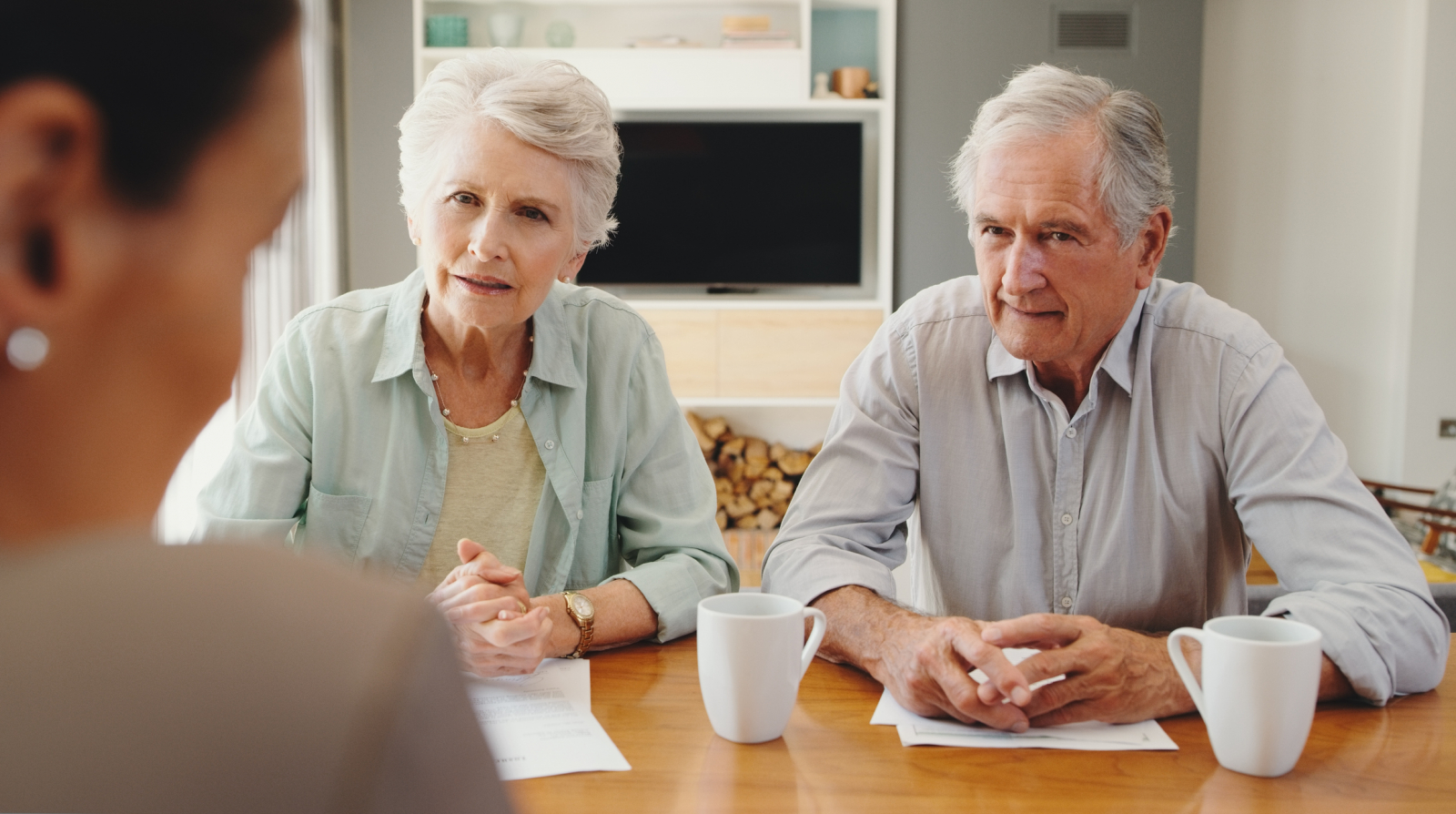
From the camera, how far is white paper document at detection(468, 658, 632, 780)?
0.83 m

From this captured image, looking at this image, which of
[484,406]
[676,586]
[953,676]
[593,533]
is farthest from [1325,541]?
[484,406]

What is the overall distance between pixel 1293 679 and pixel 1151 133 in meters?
0.78

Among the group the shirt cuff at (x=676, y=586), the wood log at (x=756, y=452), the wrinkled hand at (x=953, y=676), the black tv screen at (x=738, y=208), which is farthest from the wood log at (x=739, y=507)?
the wrinkled hand at (x=953, y=676)

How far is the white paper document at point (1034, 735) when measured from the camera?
0.89m

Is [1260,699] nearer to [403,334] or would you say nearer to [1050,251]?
[1050,251]

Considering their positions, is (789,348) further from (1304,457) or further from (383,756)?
(383,756)

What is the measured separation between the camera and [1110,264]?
4.44ft

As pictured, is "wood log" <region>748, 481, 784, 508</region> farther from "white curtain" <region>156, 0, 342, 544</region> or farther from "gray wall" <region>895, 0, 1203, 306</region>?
"white curtain" <region>156, 0, 342, 544</region>

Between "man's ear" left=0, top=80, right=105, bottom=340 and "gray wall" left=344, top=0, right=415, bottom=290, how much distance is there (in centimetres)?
414

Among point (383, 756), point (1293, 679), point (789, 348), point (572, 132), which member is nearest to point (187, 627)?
point (383, 756)

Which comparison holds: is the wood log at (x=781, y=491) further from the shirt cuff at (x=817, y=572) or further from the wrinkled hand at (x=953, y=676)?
the wrinkled hand at (x=953, y=676)

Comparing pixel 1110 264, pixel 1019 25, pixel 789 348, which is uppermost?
pixel 1019 25

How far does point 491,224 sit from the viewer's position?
4.36ft

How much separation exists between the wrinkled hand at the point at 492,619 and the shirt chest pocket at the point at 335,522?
0.25 m
